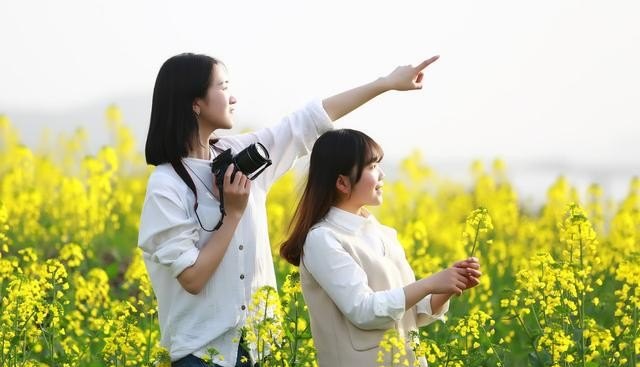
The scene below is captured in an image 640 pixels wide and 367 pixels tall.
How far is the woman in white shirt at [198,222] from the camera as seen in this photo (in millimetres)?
3941

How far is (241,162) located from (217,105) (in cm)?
26

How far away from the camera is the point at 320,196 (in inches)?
158

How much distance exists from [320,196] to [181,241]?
19.6 inches

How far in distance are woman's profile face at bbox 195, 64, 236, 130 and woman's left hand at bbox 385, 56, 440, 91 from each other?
584 mm

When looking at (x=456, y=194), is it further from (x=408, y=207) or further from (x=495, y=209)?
(x=495, y=209)

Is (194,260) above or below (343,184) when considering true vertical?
below

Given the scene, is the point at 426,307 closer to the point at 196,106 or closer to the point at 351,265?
the point at 351,265

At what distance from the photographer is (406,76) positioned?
4.24 metres

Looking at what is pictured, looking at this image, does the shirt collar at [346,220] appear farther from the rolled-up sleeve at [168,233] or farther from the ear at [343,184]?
the rolled-up sleeve at [168,233]

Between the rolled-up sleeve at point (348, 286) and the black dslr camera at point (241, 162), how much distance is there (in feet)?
1.01

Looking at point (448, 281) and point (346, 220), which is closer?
point (448, 281)

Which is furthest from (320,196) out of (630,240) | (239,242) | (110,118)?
(110,118)

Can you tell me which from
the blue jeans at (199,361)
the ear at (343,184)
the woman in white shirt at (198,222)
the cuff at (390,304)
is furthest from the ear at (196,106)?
the cuff at (390,304)

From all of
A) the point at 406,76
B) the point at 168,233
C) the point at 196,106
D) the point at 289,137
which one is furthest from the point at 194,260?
the point at 406,76
